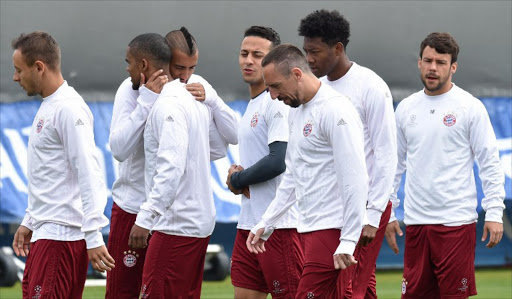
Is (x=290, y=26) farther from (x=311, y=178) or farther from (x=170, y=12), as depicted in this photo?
(x=311, y=178)

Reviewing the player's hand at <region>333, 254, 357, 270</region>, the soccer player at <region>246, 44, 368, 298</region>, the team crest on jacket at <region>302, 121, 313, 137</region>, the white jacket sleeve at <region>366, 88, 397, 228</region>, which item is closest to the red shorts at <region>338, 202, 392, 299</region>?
→ the white jacket sleeve at <region>366, 88, 397, 228</region>

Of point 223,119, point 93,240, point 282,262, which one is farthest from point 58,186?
point 282,262

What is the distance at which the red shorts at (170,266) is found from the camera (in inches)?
227

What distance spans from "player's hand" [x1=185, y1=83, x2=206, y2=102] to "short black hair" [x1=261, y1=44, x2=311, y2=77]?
690 millimetres

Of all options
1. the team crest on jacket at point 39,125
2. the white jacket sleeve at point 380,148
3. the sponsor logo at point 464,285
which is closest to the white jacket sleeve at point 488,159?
the sponsor logo at point 464,285

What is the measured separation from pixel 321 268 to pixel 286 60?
1.10 m

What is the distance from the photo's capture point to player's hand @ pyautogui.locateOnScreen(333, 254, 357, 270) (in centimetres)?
511

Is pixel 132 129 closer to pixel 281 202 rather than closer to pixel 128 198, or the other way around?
pixel 128 198

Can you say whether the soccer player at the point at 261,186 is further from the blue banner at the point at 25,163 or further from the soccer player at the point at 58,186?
the blue banner at the point at 25,163

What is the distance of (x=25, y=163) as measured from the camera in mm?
12414

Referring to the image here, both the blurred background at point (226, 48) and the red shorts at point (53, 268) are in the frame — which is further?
the blurred background at point (226, 48)

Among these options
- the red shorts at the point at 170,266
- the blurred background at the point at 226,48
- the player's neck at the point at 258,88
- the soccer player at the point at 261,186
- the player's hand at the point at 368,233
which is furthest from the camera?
the blurred background at the point at 226,48

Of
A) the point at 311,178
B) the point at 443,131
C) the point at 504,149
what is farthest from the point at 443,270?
the point at 504,149

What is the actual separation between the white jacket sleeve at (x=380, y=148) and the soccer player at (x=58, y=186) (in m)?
1.53
